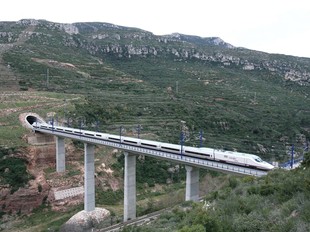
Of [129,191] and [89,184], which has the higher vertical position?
[129,191]

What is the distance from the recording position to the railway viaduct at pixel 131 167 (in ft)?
83.8

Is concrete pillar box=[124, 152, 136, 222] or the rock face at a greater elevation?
concrete pillar box=[124, 152, 136, 222]

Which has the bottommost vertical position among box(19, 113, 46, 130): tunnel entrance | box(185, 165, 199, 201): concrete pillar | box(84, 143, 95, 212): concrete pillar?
box(84, 143, 95, 212): concrete pillar

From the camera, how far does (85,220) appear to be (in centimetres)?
3591

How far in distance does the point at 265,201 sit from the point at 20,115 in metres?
46.0

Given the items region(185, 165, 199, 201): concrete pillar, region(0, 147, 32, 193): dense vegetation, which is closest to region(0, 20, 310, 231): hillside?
region(0, 147, 32, 193): dense vegetation

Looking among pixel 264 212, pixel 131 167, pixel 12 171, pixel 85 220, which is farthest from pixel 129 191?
pixel 264 212

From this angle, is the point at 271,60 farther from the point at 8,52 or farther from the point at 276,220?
the point at 276,220

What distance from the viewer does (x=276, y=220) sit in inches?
466

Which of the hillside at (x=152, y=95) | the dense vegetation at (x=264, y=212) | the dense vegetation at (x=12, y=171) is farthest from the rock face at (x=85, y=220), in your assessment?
the dense vegetation at (x=264, y=212)

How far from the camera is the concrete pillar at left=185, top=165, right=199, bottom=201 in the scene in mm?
27281

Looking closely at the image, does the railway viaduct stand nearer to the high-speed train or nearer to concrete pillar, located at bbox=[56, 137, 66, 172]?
concrete pillar, located at bbox=[56, 137, 66, 172]

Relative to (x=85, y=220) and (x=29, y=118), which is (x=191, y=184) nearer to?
(x=85, y=220)

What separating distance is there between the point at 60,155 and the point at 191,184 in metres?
24.2
